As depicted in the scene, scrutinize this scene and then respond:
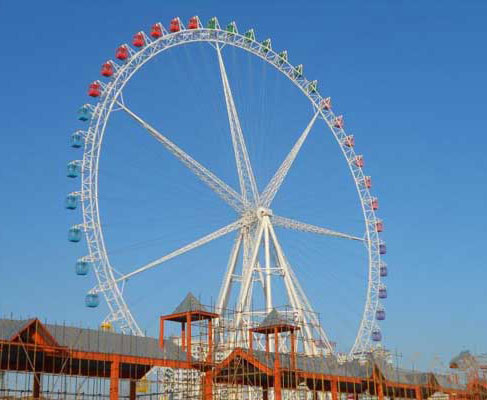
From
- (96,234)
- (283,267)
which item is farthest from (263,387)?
(96,234)

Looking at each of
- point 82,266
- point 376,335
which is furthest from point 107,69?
point 376,335

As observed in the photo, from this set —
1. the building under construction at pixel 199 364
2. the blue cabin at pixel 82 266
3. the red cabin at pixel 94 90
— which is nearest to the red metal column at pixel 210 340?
the building under construction at pixel 199 364

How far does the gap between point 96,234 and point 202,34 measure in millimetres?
16900

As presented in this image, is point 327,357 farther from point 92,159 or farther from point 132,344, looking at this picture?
point 92,159

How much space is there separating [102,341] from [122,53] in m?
21.1

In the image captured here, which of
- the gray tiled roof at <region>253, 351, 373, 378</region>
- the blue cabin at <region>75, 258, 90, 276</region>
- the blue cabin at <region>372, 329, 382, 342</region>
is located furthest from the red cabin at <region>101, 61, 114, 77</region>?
the blue cabin at <region>372, 329, 382, 342</region>

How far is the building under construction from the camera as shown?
3534cm

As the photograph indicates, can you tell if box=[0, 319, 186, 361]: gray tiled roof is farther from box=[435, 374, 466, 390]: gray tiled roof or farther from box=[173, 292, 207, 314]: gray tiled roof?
box=[435, 374, 466, 390]: gray tiled roof

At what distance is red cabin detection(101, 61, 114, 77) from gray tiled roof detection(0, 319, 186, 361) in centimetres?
1842

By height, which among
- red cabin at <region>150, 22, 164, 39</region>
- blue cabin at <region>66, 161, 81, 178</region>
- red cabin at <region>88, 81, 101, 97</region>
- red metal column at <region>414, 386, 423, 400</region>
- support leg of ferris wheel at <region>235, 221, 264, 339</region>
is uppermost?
red cabin at <region>150, 22, 164, 39</region>

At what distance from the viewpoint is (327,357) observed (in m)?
49.7

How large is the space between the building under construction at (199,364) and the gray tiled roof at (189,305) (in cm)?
6

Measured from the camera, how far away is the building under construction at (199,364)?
35344mm

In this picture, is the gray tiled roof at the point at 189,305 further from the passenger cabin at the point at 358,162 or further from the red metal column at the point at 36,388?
the passenger cabin at the point at 358,162
